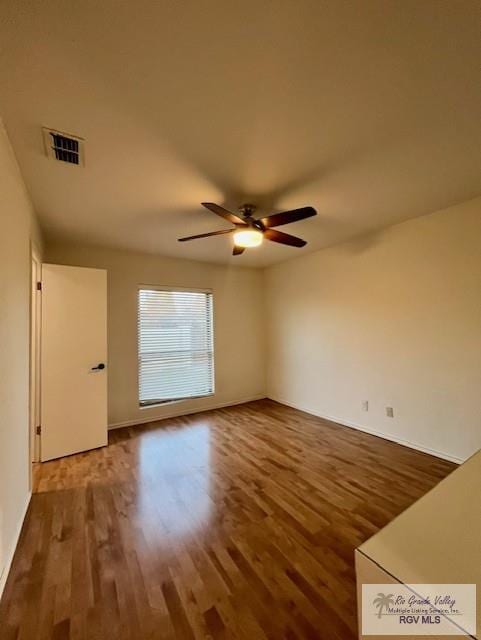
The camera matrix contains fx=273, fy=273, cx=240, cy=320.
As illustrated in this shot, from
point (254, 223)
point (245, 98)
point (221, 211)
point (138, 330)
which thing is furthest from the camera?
point (138, 330)

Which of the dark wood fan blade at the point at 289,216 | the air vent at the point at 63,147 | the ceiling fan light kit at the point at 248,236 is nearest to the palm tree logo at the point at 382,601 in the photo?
the dark wood fan blade at the point at 289,216

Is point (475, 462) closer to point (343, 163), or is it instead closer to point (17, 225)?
point (343, 163)

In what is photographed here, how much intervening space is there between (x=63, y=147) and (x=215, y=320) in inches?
129

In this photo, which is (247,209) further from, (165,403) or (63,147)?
(165,403)

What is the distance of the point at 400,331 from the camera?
3135 millimetres

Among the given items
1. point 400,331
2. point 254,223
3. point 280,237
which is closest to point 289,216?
point 254,223

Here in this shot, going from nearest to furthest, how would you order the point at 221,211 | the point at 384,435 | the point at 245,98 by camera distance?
the point at 245,98
the point at 221,211
the point at 384,435

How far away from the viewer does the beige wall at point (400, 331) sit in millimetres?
2637

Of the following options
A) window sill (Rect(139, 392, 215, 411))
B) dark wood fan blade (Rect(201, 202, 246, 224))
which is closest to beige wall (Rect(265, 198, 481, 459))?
window sill (Rect(139, 392, 215, 411))

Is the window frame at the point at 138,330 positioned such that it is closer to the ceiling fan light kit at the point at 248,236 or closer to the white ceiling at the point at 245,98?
the white ceiling at the point at 245,98

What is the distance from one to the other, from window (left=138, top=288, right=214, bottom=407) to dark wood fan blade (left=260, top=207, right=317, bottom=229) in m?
2.46

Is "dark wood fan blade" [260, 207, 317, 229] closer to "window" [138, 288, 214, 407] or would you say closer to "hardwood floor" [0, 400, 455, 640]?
"hardwood floor" [0, 400, 455, 640]

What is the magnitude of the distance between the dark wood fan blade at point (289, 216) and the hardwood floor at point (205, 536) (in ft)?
7.30

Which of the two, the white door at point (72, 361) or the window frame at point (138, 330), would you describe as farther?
the window frame at point (138, 330)
